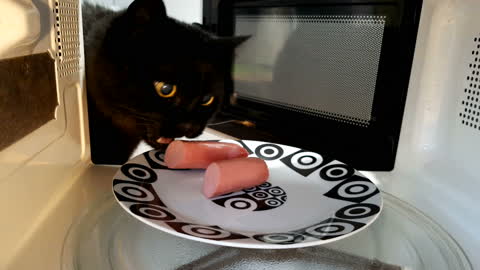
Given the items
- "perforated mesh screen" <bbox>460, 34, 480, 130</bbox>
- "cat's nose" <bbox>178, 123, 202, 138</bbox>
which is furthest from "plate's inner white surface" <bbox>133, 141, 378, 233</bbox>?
"perforated mesh screen" <bbox>460, 34, 480, 130</bbox>

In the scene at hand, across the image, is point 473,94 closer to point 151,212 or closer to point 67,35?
point 151,212

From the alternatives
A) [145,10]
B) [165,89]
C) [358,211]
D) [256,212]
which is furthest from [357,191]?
[145,10]

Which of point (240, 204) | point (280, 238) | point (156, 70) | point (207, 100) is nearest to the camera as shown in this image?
point (280, 238)

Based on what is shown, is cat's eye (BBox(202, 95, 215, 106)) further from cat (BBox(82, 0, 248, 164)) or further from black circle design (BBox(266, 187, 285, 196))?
black circle design (BBox(266, 187, 285, 196))

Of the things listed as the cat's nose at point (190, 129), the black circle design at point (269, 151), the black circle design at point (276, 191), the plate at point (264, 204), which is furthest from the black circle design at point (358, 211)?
the cat's nose at point (190, 129)

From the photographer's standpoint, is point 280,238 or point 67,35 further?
point 67,35
